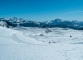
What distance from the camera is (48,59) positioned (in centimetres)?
1283

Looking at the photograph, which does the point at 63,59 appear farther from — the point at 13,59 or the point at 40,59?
the point at 13,59

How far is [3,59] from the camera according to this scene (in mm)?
11656

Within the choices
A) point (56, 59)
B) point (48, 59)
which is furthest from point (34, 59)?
point (56, 59)

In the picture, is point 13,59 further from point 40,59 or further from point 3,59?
point 40,59

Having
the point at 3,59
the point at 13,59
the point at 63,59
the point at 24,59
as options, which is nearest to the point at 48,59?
the point at 63,59

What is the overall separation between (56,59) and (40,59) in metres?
1.83

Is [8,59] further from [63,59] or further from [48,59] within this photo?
[63,59]

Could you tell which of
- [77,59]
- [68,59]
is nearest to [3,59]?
[68,59]

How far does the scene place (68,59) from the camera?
1297 centimetres

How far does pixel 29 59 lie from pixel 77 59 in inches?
210

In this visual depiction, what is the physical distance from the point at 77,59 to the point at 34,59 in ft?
15.8

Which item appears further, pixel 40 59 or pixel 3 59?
pixel 40 59

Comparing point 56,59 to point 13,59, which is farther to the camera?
point 56,59

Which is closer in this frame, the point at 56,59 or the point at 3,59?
the point at 3,59
